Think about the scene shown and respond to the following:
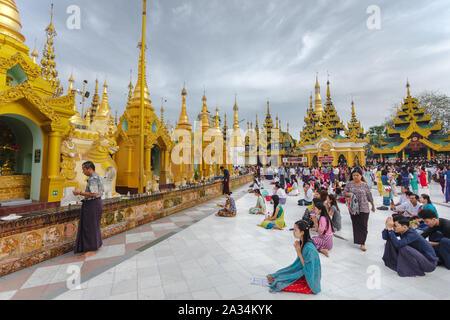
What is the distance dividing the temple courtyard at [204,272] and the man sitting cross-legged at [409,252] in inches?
6.4

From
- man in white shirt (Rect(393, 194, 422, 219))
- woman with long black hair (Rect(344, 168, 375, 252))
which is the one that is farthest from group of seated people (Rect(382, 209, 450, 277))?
man in white shirt (Rect(393, 194, 422, 219))

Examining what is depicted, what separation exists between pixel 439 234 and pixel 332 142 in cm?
3527

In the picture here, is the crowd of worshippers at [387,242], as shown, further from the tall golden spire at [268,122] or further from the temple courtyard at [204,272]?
the tall golden spire at [268,122]

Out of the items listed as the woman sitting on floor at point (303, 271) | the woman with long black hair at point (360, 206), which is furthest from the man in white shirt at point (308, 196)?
the woman sitting on floor at point (303, 271)

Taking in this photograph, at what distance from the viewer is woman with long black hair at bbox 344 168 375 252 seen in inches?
180

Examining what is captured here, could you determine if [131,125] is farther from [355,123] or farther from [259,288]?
[355,123]

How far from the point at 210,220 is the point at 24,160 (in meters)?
6.17

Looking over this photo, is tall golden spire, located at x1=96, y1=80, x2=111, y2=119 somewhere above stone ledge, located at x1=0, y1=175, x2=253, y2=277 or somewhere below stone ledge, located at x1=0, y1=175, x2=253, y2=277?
above

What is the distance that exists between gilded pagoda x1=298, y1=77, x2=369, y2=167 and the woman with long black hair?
3220 cm

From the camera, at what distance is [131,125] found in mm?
10141

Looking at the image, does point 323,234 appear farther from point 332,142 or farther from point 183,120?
point 332,142

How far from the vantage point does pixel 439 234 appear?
12.5ft

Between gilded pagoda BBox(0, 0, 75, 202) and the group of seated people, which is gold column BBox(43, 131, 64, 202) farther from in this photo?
the group of seated people

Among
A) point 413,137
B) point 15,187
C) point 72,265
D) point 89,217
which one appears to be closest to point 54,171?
point 15,187
